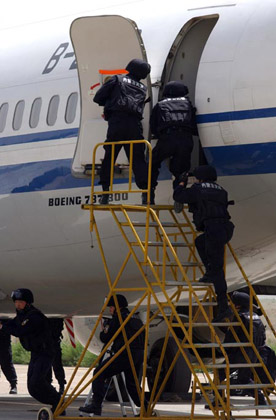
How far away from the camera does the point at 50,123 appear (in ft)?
59.3

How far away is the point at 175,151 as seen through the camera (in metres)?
15.6

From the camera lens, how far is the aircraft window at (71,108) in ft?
58.3

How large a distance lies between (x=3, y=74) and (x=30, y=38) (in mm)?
817

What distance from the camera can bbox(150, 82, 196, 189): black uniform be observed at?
15578 mm

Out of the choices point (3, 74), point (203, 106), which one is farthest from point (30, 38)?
point (203, 106)

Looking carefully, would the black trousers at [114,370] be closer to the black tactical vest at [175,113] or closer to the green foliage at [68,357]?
the black tactical vest at [175,113]

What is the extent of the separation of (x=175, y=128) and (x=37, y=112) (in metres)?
3.47

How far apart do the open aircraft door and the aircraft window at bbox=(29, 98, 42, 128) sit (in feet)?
5.75

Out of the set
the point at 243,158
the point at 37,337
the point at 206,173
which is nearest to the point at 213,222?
the point at 206,173

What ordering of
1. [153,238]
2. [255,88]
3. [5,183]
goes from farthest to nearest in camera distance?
[5,183] → [153,238] → [255,88]

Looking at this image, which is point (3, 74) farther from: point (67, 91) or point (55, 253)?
point (55, 253)

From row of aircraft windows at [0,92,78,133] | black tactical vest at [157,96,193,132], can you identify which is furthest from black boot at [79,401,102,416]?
row of aircraft windows at [0,92,78,133]

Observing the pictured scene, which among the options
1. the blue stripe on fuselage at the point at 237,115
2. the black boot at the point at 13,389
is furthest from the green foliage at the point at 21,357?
the blue stripe on fuselage at the point at 237,115

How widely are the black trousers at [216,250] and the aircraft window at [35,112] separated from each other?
4.45 meters
